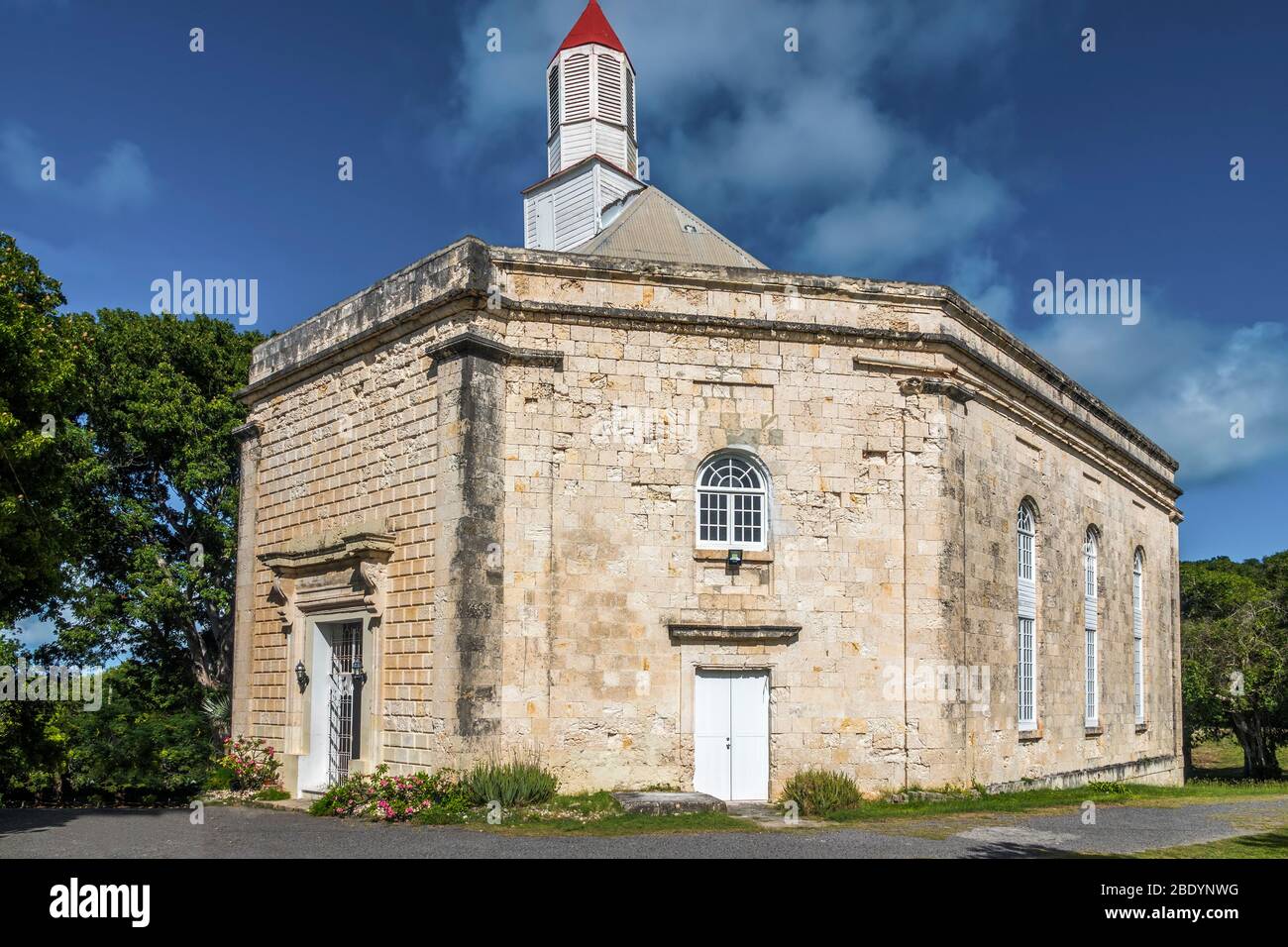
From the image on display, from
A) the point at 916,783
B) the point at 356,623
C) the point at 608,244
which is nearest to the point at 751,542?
the point at 916,783

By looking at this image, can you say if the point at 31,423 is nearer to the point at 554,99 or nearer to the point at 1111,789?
the point at 1111,789

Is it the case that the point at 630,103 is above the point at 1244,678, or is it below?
above

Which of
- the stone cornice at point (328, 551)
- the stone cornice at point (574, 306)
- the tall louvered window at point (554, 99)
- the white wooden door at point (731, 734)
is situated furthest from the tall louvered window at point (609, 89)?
the white wooden door at point (731, 734)

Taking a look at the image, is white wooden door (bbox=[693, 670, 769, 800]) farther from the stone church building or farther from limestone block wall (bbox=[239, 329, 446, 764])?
limestone block wall (bbox=[239, 329, 446, 764])

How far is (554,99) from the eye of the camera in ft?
106

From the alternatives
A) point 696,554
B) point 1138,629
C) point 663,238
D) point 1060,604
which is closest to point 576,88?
point 663,238

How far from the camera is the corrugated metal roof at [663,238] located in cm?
2358

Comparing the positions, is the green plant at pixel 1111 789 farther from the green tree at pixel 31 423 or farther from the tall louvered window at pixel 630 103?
the tall louvered window at pixel 630 103

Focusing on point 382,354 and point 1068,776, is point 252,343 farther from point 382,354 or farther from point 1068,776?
point 1068,776

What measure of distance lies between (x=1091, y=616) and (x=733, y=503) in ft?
35.0

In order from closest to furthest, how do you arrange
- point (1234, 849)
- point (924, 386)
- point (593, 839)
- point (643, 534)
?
point (1234, 849) < point (593, 839) < point (643, 534) < point (924, 386)

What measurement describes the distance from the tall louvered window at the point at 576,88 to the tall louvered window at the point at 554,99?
53 centimetres

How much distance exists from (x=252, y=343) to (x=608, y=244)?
31.1 feet

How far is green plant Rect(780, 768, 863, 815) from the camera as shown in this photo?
14.1 meters
